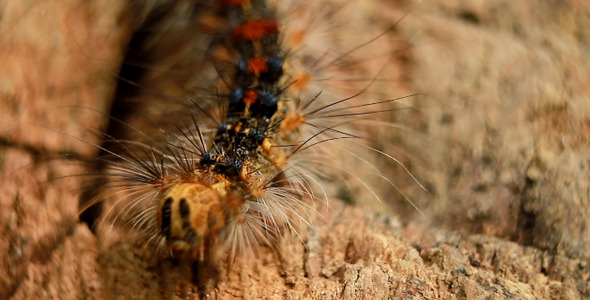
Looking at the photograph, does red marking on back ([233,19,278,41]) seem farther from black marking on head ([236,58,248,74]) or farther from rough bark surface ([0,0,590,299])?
rough bark surface ([0,0,590,299])

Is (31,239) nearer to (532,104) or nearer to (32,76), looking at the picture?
(32,76)

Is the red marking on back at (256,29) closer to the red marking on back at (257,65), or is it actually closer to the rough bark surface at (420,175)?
the red marking on back at (257,65)

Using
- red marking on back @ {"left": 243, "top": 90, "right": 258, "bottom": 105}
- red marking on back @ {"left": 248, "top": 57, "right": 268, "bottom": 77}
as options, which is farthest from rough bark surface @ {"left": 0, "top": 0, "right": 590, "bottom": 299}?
red marking on back @ {"left": 248, "top": 57, "right": 268, "bottom": 77}

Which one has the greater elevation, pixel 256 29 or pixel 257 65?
pixel 256 29

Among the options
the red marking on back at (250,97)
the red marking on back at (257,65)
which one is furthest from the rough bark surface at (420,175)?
the red marking on back at (257,65)

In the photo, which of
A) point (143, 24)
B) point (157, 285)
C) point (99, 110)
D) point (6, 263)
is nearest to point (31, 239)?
point (6, 263)

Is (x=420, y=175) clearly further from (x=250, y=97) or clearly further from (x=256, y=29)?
(x=256, y=29)

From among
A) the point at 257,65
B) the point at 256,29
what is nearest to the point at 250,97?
the point at 257,65
